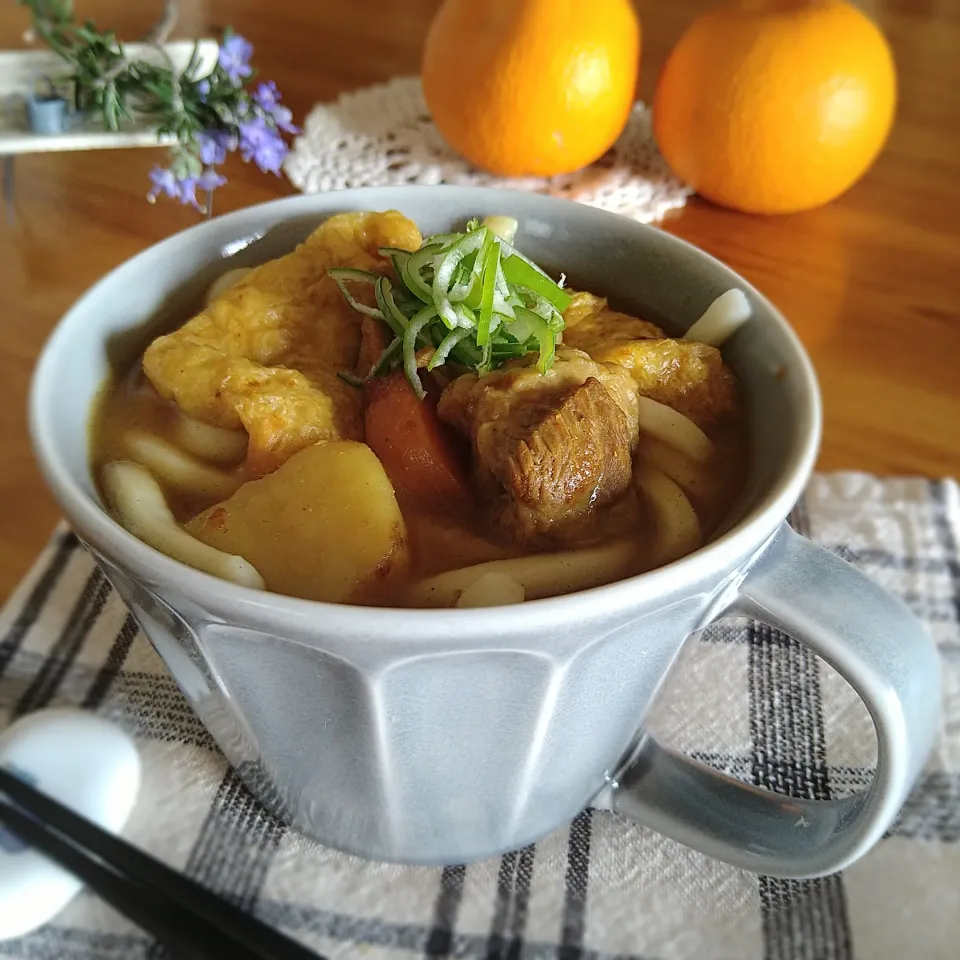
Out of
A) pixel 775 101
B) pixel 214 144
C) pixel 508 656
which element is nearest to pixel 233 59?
pixel 214 144

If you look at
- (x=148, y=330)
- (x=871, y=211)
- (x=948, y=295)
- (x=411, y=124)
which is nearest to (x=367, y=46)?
(x=411, y=124)

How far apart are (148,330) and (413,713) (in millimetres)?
320

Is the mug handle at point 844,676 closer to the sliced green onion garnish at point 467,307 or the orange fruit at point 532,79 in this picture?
the sliced green onion garnish at point 467,307

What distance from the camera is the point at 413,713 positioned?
1.42ft

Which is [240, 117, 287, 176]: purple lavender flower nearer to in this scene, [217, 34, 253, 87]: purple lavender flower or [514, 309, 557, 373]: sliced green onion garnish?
[217, 34, 253, 87]: purple lavender flower

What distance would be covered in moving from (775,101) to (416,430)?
80cm

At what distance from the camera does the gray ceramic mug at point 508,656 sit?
0.39 metres

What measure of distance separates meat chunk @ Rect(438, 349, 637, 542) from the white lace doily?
28.2 inches

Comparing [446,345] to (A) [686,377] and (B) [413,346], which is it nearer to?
(B) [413,346]

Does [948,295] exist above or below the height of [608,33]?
below

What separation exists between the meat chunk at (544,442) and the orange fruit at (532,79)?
705mm

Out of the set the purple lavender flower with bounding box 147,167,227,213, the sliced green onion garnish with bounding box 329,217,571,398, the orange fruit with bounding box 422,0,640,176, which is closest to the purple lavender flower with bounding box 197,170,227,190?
the purple lavender flower with bounding box 147,167,227,213

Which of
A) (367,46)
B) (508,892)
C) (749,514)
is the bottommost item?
(508,892)

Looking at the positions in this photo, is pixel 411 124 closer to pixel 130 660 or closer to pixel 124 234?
pixel 124 234
